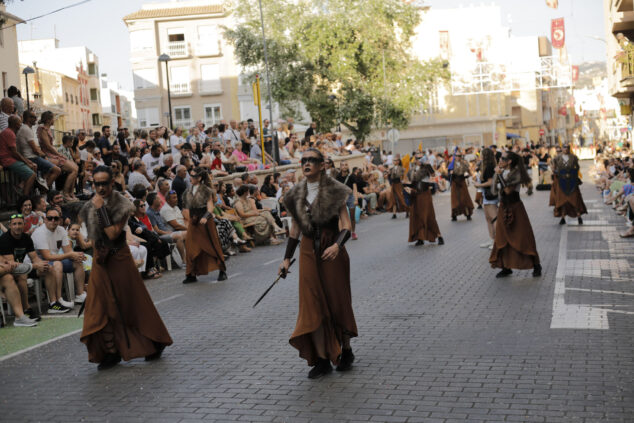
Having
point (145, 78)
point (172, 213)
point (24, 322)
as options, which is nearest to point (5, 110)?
point (172, 213)

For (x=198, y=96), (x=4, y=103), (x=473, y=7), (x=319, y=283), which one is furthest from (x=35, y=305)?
(x=473, y=7)

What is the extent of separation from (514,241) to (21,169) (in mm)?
8958

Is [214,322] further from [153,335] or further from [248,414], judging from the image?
[248,414]

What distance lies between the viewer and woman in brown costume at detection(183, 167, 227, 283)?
14445 millimetres

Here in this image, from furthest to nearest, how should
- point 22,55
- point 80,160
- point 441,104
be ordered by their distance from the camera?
1. point 22,55
2. point 441,104
3. point 80,160

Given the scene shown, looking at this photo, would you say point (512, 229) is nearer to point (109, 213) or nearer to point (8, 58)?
point (109, 213)

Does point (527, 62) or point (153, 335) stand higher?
point (527, 62)

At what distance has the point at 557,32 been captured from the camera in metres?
Answer: 77.8

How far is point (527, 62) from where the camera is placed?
289ft

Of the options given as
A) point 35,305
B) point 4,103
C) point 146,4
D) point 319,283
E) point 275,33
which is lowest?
point 35,305

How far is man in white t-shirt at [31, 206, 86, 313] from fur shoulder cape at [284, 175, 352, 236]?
18.8 ft

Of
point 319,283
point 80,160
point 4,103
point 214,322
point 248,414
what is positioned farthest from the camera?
point 80,160

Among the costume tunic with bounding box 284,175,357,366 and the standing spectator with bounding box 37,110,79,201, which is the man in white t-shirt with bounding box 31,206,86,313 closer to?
the standing spectator with bounding box 37,110,79,201

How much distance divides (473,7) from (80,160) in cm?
6603
